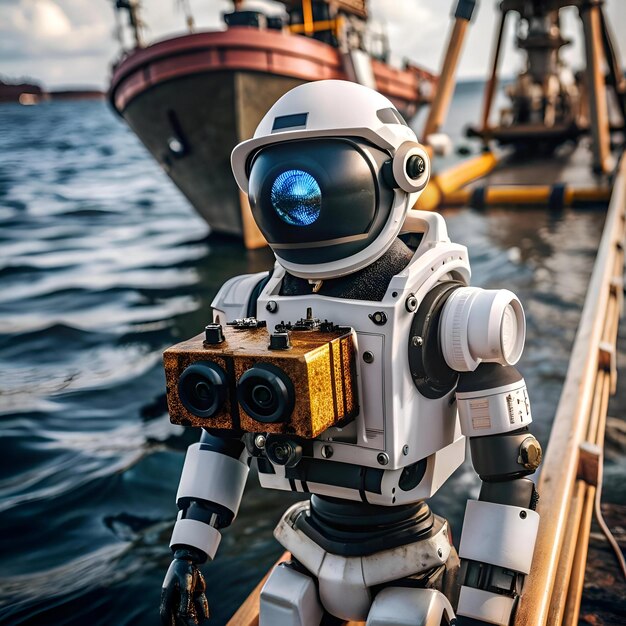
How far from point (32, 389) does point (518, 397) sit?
15.0 ft

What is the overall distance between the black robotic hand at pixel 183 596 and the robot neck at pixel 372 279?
818mm

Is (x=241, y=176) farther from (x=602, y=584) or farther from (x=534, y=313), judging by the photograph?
(x=534, y=313)

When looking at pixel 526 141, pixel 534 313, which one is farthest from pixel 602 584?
pixel 526 141

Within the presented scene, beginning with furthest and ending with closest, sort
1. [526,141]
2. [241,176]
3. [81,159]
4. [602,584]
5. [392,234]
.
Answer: [81,159] → [526,141] → [602,584] → [241,176] → [392,234]

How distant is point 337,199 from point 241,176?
1.25 feet

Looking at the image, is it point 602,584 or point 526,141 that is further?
point 526,141

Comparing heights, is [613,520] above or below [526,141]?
below

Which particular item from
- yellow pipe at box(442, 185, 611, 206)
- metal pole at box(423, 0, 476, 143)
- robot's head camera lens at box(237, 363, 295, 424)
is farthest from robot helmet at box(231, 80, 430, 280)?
metal pole at box(423, 0, 476, 143)

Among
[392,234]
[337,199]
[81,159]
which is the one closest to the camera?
[337,199]

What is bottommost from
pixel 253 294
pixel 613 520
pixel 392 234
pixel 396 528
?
pixel 613 520

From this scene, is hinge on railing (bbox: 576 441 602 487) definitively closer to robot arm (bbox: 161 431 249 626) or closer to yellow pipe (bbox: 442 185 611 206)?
robot arm (bbox: 161 431 249 626)

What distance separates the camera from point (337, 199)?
1.59 meters

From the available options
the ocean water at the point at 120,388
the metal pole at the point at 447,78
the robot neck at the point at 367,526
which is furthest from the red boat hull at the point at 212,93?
the robot neck at the point at 367,526

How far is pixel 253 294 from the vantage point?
193 cm
